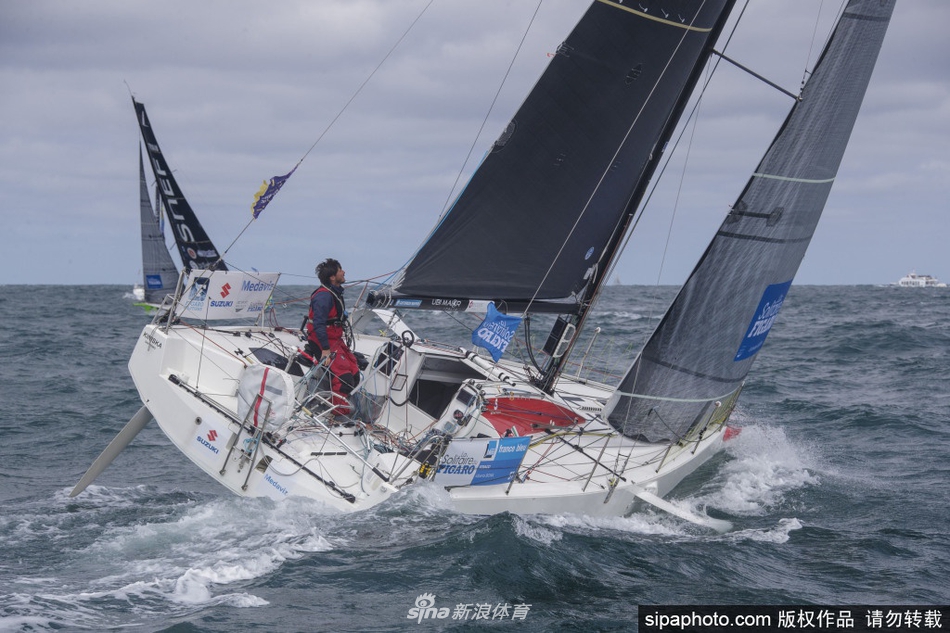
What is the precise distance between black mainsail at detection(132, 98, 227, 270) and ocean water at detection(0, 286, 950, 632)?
11150mm

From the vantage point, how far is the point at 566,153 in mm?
8984

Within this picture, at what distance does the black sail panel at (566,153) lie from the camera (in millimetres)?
8742

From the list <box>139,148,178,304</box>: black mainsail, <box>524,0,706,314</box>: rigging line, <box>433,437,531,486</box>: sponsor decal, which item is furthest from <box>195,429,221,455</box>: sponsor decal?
<box>139,148,178,304</box>: black mainsail

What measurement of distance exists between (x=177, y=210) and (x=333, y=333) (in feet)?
50.5

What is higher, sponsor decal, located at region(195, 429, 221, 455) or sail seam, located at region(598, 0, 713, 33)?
sail seam, located at region(598, 0, 713, 33)

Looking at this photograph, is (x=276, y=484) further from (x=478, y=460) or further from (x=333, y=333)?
(x=333, y=333)

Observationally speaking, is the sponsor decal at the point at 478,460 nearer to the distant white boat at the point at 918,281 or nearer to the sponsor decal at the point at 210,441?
the sponsor decal at the point at 210,441

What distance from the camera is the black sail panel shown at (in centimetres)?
874

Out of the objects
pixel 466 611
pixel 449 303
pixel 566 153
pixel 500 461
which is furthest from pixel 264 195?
pixel 466 611

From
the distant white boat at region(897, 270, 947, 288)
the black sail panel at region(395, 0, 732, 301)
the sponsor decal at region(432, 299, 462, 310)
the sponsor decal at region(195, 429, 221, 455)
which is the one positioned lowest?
the sponsor decal at region(195, 429, 221, 455)

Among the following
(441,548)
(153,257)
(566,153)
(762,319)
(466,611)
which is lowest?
(466,611)

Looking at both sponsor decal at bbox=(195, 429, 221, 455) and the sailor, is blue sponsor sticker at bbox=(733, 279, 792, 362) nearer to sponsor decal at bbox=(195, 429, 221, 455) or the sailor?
the sailor

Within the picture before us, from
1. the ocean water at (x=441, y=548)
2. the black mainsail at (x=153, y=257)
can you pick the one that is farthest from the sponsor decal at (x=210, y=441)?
the black mainsail at (x=153, y=257)

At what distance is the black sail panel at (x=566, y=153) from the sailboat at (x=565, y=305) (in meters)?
0.02
